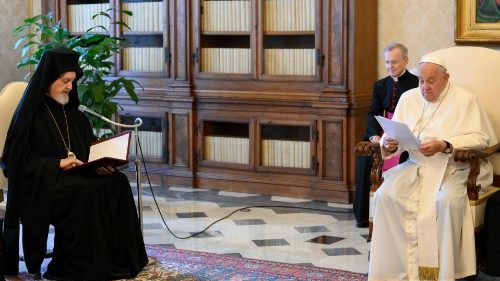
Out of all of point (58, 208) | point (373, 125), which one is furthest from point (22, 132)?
point (373, 125)

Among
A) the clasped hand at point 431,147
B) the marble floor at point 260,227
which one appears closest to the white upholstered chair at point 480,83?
the clasped hand at point 431,147

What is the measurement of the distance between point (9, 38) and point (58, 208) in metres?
4.15

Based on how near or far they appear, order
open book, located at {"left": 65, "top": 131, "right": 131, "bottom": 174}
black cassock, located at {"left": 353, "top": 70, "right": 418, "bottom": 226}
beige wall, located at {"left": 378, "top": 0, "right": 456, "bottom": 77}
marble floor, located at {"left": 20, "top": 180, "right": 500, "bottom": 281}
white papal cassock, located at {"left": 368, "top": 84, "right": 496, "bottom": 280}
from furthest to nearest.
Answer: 1. beige wall, located at {"left": 378, "top": 0, "right": 456, "bottom": 77}
2. black cassock, located at {"left": 353, "top": 70, "right": 418, "bottom": 226}
3. marble floor, located at {"left": 20, "top": 180, "right": 500, "bottom": 281}
4. open book, located at {"left": 65, "top": 131, "right": 131, "bottom": 174}
5. white papal cassock, located at {"left": 368, "top": 84, "right": 496, "bottom": 280}

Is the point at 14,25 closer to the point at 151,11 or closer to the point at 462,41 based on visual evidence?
the point at 151,11

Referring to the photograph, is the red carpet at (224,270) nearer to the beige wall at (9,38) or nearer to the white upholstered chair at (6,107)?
the white upholstered chair at (6,107)

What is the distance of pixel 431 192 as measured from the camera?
5.09 meters

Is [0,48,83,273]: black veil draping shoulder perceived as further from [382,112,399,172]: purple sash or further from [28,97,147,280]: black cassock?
[382,112,399,172]: purple sash

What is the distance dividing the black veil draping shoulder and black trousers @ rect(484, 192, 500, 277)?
2550 mm

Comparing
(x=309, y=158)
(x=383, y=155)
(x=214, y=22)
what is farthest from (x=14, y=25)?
(x=383, y=155)

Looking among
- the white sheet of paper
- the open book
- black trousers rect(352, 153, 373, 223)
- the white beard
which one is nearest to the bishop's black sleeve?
black trousers rect(352, 153, 373, 223)

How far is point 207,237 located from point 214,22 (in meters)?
2.44

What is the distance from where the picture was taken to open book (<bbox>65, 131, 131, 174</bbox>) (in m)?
5.16

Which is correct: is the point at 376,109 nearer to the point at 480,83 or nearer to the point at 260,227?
the point at 480,83

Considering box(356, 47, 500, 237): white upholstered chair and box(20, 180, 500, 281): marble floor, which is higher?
box(356, 47, 500, 237): white upholstered chair
